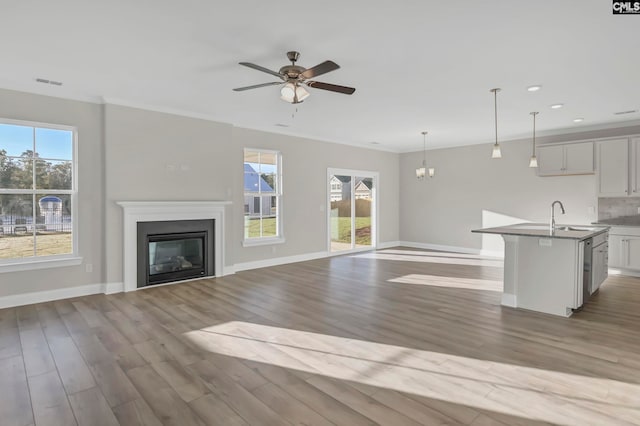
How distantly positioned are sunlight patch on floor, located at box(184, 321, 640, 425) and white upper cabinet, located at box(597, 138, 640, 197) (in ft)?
17.1

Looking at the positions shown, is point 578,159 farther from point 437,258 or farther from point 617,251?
point 437,258

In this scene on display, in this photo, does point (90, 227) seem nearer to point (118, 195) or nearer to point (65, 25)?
point (118, 195)

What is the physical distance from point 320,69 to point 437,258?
589 centimetres

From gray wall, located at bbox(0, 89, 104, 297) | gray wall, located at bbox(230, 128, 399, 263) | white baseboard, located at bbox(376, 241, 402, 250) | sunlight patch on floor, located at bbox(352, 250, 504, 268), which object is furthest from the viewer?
white baseboard, located at bbox(376, 241, 402, 250)

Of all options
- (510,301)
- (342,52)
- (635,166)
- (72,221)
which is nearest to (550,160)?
(635,166)

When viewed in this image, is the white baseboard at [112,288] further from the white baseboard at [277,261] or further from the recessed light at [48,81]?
the recessed light at [48,81]

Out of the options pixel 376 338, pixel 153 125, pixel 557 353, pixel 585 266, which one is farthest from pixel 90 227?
pixel 585 266

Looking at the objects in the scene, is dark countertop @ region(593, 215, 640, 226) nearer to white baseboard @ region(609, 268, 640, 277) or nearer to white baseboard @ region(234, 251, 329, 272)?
white baseboard @ region(609, 268, 640, 277)

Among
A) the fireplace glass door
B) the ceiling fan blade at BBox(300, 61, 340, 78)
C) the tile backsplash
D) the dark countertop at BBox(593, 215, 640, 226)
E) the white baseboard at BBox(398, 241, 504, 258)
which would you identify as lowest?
the white baseboard at BBox(398, 241, 504, 258)

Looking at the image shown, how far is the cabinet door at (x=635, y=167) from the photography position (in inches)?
240

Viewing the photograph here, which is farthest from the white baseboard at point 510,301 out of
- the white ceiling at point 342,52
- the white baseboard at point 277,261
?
the white baseboard at point 277,261

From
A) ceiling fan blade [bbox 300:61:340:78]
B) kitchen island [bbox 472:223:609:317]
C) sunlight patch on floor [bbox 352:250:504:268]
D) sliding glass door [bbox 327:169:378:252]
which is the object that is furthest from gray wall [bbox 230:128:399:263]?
kitchen island [bbox 472:223:609:317]

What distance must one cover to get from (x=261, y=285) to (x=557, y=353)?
3.83 metres

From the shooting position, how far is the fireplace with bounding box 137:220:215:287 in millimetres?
5309
